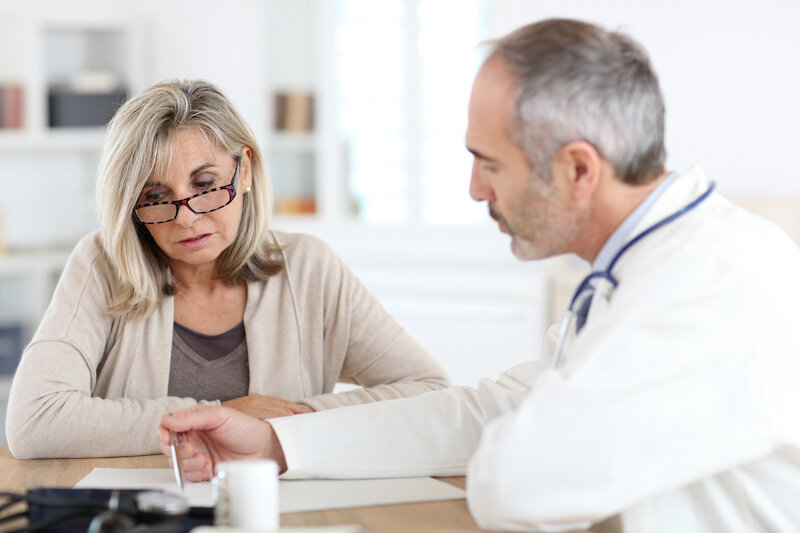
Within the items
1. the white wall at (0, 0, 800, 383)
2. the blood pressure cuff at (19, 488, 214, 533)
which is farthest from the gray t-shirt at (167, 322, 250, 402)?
the white wall at (0, 0, 800, 383)

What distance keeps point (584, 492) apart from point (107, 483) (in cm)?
75

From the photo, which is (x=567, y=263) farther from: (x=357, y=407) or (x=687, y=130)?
(x=357, y=407)

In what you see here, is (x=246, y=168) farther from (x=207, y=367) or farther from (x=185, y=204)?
(x=207, y=367)

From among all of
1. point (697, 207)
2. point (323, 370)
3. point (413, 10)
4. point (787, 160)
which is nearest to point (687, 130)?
point (787, 160)

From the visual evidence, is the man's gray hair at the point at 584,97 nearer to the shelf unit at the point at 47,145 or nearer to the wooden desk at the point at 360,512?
the wooden desk at the point at 360,512

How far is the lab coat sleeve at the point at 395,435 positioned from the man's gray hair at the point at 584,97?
437 mm

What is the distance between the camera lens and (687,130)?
14.4ft

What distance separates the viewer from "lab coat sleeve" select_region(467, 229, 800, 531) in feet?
3.44

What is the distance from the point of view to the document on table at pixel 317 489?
4.17 feet

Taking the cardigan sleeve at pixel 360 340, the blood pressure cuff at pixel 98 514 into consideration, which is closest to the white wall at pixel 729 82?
the cardigan sleeve at pixel 360 340

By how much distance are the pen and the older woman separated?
8.5 inches

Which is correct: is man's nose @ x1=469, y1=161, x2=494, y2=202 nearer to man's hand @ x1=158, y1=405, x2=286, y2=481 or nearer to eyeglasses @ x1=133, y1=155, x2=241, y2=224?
man's hand @ x1=158, y1=405, x2=286, y2=481

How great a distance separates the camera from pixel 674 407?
3.48 feet

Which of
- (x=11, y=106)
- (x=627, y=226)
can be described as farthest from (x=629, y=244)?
(x=11, y=106)
